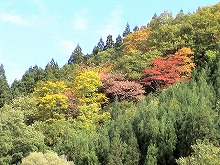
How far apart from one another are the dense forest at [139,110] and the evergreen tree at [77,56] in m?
13.9

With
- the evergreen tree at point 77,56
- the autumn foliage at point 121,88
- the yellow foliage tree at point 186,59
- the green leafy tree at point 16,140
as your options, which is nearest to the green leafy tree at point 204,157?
the green leafy tree at point 16,140

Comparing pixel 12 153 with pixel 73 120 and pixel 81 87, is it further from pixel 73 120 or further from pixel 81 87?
pixel 81 87

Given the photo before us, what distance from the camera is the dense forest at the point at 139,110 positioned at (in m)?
24.6

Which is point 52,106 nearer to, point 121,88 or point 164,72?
point 121,88

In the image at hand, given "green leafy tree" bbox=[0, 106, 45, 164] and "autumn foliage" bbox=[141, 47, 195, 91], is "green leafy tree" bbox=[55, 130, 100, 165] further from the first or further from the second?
"autumn foliage" bbox=[141, 47, 195, 91]

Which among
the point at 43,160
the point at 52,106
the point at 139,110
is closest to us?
the point at 43,160

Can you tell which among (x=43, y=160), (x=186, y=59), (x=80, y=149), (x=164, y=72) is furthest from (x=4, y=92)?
A: (x=43, y=160)

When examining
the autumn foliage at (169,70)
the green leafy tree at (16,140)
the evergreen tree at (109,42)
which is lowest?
the green leafy tree at (16,140)

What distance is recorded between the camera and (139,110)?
29.2m

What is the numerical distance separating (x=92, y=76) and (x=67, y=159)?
12082 mm

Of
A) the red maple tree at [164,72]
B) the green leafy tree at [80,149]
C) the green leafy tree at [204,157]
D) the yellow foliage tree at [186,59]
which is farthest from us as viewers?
the yellow foliage tree at [186,59]

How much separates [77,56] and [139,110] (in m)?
37.5

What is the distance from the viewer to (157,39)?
4344cm

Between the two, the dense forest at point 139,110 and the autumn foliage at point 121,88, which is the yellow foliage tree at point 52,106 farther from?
the autumn foliage at point 121,88
